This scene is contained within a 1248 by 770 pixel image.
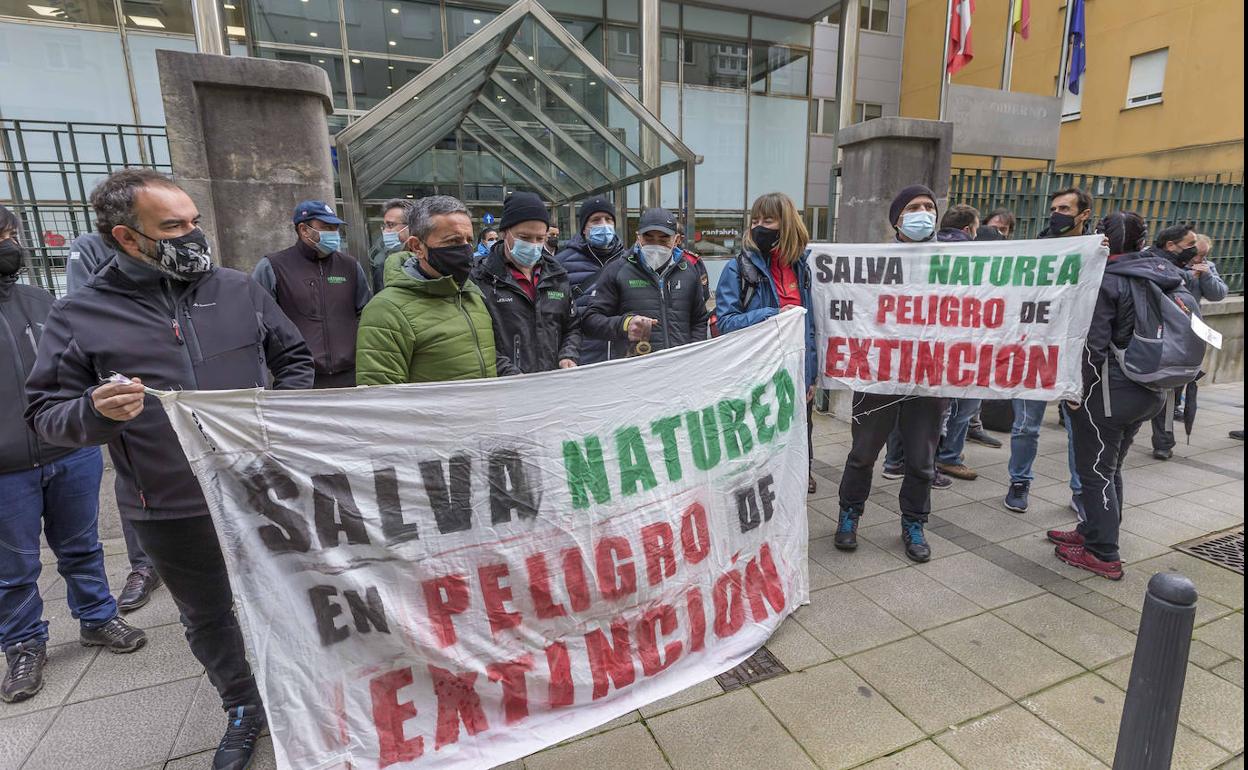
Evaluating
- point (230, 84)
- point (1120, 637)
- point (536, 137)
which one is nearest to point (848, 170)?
point (536, 137)

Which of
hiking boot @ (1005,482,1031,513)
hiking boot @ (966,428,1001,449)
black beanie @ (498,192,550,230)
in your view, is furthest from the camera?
hiking boot @ (966,428,1001,449)

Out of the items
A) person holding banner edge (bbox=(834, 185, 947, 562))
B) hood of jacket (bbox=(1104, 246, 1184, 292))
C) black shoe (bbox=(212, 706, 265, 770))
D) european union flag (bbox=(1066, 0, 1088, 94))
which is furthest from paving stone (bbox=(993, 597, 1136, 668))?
european union flag (bbox=(1066, 0, 1088, 94))

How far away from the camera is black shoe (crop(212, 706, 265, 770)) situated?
2.22 metres

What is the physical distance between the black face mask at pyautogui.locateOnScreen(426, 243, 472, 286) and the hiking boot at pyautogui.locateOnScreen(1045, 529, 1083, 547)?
380 centimetres

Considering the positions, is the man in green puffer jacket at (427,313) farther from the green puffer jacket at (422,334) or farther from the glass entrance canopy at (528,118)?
the glass entrance canopy at (528,118)

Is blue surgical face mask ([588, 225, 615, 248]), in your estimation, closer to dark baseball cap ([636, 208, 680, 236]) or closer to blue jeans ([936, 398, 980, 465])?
dark baseball cap ([636, 208, 680, 236])

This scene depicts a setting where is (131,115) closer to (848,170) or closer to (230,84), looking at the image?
(230,84)

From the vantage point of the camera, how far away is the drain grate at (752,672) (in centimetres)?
262

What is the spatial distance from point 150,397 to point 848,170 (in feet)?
20.4

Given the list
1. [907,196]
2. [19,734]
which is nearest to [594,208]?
[907,196]

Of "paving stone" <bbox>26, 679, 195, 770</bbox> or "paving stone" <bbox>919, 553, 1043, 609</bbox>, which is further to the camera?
"paving stone" <bbox>919, 553, 1043, 609</bbox>

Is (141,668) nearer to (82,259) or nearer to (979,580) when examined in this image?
(82,259)

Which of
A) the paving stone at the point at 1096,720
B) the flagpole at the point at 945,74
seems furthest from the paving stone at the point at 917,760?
the flagpole at the point at 945,74

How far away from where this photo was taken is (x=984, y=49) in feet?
64.8
